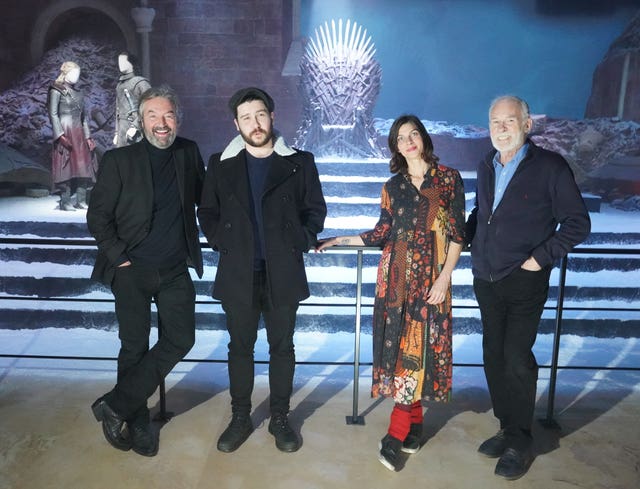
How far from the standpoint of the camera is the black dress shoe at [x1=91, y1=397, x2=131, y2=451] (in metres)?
2.13

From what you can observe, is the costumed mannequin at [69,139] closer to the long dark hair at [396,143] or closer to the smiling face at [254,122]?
the smiling face at [254,122]

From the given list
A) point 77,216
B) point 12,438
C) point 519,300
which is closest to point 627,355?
point 519,300

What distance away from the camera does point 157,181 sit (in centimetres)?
208

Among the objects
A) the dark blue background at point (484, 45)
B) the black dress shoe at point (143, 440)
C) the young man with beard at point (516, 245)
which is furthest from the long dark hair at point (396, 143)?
the dark blue background at point (484, 45)

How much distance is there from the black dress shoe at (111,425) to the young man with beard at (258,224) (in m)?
0.37

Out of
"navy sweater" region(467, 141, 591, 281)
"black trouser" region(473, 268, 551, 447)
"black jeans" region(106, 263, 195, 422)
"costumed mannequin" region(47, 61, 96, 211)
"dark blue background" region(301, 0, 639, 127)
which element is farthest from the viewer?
"dark blue background" region(301, 0, 639, 127)

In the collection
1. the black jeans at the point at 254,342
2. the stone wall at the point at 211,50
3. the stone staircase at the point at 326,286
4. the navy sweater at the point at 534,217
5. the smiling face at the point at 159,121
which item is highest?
the stone wall at the point at 211,50

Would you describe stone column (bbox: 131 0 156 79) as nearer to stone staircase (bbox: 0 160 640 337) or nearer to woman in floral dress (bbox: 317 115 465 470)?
stone staircase (bbox: 0 160 640 337)

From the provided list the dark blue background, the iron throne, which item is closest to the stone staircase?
the iron throne

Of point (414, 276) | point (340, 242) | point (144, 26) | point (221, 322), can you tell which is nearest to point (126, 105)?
point (144, 26)

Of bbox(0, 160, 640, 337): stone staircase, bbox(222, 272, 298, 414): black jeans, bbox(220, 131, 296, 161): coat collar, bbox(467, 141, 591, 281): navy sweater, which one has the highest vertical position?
bbox(220, 131, 296, 161): coat collar

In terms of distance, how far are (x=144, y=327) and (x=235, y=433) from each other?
538 millimetres

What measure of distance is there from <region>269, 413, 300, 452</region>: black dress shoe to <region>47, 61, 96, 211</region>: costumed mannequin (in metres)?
5.19

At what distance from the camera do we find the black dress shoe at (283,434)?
2.16 m
